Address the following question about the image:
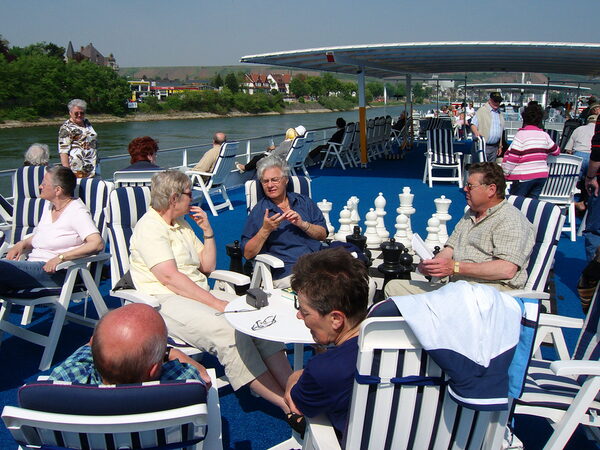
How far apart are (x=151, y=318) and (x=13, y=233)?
9.64 feet

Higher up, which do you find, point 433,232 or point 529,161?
point 529,161

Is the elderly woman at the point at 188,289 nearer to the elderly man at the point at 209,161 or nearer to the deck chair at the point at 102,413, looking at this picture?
the deck chair at the point at 102,413

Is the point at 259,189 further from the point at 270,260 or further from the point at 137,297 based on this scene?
the point at 137,297

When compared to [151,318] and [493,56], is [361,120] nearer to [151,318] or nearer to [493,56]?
[493,56]

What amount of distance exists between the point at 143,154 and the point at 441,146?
5.11 metres

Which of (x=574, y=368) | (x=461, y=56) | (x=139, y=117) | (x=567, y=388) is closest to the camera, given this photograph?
(x=574, y=368)

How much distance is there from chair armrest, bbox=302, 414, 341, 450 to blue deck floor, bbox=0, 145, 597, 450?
29.8 inches

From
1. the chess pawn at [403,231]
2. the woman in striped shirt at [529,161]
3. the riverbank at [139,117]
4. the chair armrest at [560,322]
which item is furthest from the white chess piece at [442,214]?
the riverbank at [139,117]

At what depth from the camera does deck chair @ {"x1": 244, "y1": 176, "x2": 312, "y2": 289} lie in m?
2.83

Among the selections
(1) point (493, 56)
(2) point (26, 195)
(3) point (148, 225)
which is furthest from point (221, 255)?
(1) point (493, 56)

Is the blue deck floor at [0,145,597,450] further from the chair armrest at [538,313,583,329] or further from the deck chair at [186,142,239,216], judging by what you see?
the chair armrest at [538,313,583,329]

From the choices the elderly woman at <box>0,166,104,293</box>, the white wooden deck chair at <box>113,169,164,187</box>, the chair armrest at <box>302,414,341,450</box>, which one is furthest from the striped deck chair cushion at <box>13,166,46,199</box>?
the chair armrest at <box>302,414,341,450</box>

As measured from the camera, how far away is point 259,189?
327 cm

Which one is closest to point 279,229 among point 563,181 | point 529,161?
point 529,161
